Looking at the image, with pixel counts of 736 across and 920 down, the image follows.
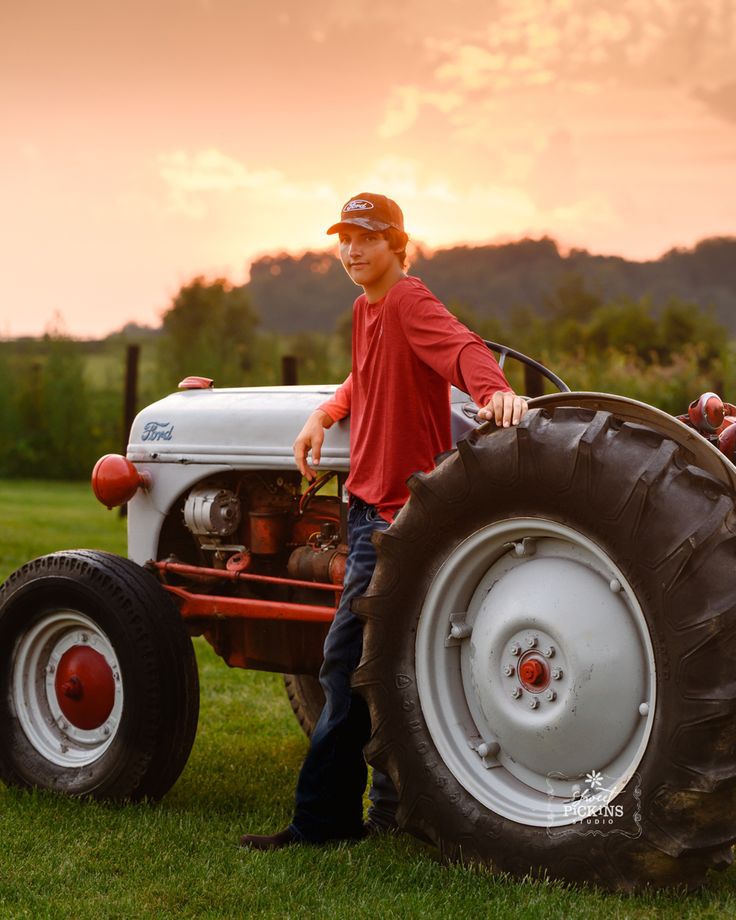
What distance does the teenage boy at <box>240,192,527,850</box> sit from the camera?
369cm

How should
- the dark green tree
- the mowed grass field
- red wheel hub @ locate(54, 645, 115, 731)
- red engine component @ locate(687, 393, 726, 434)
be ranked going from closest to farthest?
the mowed grass field → red engine component @ locate(687, 393, 726, 434) → red wheel hub @ locate(54, 645, 115, 731) → the dark green tree

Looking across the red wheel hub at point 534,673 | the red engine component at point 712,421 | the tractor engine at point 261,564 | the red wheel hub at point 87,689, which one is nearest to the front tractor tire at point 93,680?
the red wheel hub at point 87,689

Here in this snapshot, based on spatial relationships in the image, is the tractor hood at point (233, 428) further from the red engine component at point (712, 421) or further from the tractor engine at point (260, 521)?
the red engine component at point (712, 421)

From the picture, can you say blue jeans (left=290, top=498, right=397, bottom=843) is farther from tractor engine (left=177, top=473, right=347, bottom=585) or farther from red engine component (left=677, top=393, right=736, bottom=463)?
red engine component (left=677, top=393, right=736, bottom=463)

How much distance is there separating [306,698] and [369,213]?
2290 millimetres

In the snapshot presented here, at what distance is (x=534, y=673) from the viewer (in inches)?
128

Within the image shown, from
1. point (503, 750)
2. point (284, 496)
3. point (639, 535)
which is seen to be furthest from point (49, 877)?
point (639, 535)

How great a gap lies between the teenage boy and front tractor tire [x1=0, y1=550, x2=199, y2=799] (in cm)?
60

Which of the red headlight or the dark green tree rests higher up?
the dark green tree

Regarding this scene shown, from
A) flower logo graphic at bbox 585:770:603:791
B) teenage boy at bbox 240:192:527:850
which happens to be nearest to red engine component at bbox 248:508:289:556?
teenage boy at bbox 240:192:527:850

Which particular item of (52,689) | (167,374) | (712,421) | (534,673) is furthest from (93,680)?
(167,374)

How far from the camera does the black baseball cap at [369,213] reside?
12.4 ft

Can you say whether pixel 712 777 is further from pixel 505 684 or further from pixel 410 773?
pixel 410 773

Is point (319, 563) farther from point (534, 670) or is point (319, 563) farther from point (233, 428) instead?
point (534, 670)
